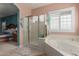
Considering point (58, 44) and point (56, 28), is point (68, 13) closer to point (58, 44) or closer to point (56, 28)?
point (56, 28)

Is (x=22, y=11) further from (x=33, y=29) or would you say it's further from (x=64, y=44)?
(x=64, y=44)

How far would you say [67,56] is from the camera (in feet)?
5.38

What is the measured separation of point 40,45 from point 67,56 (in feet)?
1.26

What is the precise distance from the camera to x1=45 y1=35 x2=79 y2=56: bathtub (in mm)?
1636

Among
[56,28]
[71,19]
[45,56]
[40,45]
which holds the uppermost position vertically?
[71,19]

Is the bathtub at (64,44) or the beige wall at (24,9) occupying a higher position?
the beige wall at (24,9)

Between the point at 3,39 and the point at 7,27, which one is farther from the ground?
the point at 7,27

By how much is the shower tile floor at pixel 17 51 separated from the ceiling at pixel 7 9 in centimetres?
40

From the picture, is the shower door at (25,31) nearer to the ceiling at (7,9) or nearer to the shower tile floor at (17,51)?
the shower tile floor at (17,51)

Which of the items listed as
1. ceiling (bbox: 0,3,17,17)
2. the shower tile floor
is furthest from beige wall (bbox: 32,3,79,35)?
the shower tile floor

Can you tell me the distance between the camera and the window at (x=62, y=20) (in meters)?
1.67

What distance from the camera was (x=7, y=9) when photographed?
5.51 ft

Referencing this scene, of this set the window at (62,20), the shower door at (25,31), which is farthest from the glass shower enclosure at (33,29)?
the window at (62,20)

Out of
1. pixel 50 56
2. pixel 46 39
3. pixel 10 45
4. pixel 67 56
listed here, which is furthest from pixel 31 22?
pixel 67 56
